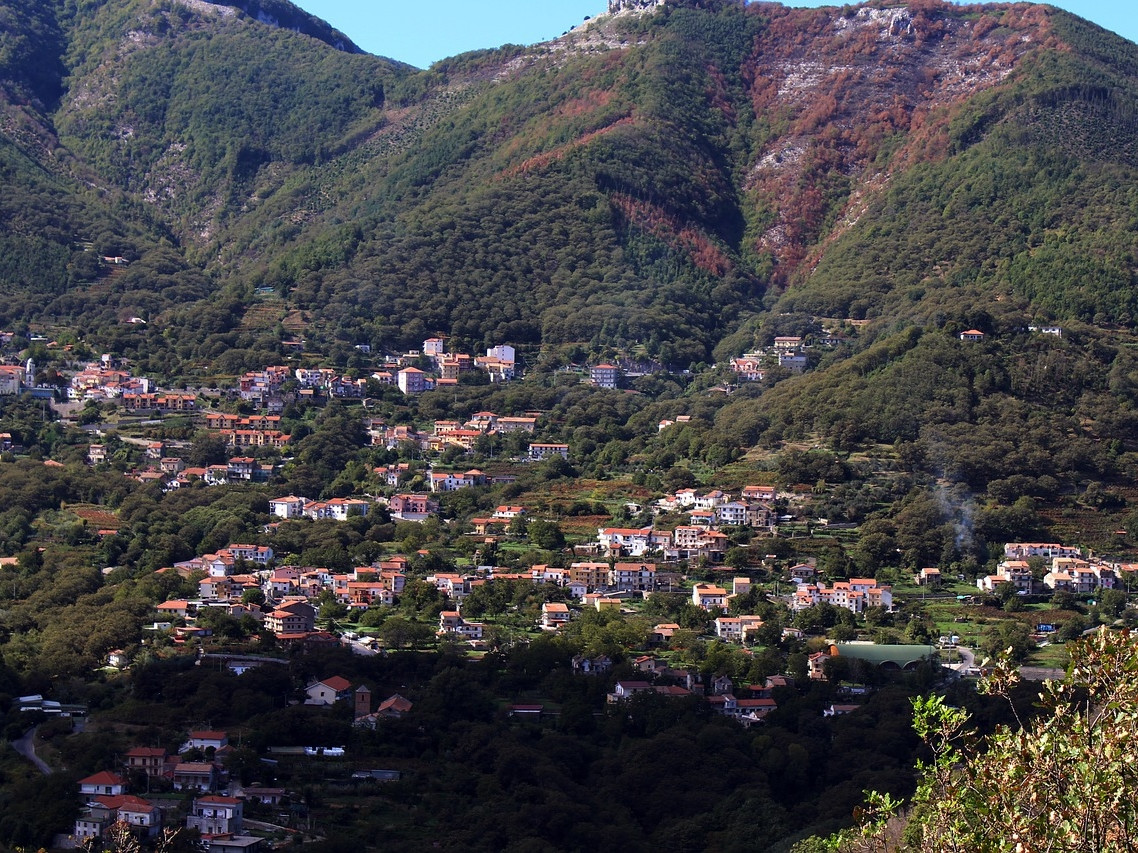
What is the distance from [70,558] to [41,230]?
3384 centimetres

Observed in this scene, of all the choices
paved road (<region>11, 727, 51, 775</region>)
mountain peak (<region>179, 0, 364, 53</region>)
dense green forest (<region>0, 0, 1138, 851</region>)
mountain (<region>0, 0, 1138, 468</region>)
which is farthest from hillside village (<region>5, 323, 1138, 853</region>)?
mountain peak (<region>179, 0, 364, 53</region>)

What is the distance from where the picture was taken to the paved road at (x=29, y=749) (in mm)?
31188

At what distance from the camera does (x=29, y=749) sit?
32.3 meters

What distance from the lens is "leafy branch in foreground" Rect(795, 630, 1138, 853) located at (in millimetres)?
11016

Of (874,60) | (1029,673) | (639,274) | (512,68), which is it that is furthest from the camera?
(512,68)

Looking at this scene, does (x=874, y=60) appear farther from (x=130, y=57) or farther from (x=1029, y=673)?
(x=1029, y=673)

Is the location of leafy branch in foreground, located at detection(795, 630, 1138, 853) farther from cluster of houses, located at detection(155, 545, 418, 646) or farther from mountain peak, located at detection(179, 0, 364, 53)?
mountain peak, located at detection(179, 0, 364, 53)

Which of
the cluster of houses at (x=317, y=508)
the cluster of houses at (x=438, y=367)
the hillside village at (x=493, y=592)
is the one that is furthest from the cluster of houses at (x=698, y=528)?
the cluster of houses at (x=438, y=367)

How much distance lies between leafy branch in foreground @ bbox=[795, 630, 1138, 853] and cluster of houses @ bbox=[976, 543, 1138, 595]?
31192 mm

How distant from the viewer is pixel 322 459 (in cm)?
5566

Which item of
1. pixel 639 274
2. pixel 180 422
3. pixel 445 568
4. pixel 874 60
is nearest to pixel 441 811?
pixel 445 568

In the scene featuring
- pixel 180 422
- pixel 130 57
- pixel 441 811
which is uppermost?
pixel 130 57

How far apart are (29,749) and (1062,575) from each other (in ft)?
76.1

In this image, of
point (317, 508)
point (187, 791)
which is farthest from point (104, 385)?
point (187, 791)
